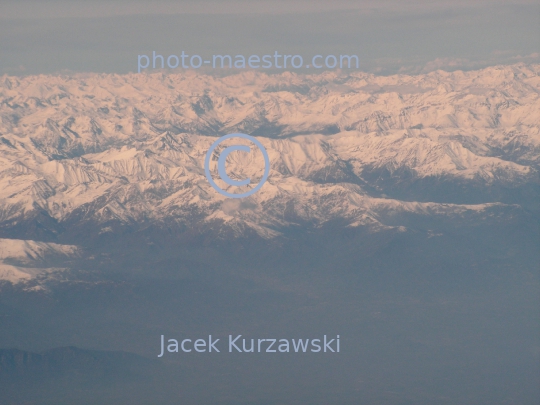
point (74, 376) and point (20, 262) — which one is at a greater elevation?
point (20, 262)

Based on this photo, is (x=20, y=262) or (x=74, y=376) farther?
(x=20, y=262)

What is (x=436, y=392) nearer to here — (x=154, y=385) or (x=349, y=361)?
(x=349, y=361)

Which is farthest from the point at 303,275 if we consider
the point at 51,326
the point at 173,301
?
the point at 51,326

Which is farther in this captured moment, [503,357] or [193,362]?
[503,357]

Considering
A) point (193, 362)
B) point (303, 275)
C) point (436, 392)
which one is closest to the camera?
point (436, 392)

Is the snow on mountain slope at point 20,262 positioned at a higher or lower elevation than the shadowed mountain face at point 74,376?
higher

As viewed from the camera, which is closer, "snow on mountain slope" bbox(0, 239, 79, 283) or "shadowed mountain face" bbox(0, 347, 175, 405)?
"shadowed mountain face" bbox(0, 347, 175, 405)

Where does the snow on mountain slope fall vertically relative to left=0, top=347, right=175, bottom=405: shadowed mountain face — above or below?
above

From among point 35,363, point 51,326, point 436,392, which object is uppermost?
point 51,326

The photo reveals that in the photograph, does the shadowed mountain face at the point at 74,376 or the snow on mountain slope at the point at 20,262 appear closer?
the shadowed mountain face at the point at 74,376

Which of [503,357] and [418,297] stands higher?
[418,297]

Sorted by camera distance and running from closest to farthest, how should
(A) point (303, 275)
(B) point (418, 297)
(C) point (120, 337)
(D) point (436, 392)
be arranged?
(D) point (436, 392) → (C) point (120, 337) → (B) point (418, 297) → (A) point (303, 275)
